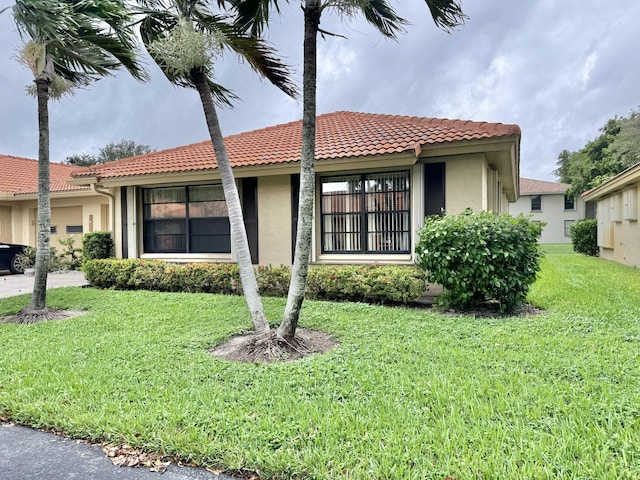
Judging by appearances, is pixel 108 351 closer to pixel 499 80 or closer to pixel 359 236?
pixel 359 236

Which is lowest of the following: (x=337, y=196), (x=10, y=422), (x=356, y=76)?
(x=10, y=422)

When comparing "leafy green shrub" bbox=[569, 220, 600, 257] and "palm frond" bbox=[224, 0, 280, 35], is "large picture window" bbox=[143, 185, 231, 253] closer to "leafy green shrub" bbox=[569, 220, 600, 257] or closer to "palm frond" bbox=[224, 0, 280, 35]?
"palm frond" bbox=[224, 0, 280, 35]

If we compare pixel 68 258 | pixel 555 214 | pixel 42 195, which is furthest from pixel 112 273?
pixel 555 214

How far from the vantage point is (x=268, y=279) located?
8.85 meters

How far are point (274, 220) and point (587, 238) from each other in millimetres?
19190

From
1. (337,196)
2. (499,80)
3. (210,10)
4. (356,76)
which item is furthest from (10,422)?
(499,80)

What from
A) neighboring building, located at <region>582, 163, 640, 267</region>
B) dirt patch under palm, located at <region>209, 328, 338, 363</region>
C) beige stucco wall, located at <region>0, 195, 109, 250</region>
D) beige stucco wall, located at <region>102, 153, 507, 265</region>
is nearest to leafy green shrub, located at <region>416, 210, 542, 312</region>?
beige stucco wall, located at <region>102, 153, 507, 265</region>

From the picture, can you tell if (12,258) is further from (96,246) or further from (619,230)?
(619,230)

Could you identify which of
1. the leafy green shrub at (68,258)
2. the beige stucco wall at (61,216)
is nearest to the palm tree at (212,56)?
the leafy green shrub at (68,258)

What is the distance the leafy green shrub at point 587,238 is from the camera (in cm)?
2028

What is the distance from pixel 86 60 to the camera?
7.46 metres

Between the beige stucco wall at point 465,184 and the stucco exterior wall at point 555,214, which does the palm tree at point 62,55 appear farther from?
the stucco exterior wall at point 555,214

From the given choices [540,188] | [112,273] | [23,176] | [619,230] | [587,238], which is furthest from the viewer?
[540,188]

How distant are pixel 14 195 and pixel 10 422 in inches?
732
